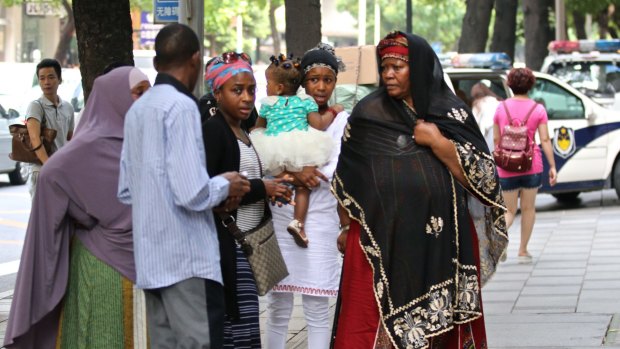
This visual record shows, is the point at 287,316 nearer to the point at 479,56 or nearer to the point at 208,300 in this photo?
the point at 208,300

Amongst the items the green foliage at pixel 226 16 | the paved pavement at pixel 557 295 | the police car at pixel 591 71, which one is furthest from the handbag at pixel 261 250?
the green foliage at pixel 226 16

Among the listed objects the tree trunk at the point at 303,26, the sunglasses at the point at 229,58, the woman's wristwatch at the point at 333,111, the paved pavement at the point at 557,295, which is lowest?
the paved pavement at the point at 557,295

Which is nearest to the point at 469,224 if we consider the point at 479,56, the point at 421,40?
the point at 421,40

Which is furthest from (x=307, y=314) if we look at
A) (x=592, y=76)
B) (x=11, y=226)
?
(x=592, y=76)

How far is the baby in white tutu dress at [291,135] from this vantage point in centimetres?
632

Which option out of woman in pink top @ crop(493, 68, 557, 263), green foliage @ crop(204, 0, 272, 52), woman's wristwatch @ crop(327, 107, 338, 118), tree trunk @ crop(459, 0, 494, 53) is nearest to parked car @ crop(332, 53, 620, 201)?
woman in pink top @ crop(493, 68, 557, 263)

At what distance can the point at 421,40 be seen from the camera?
18.9 feet

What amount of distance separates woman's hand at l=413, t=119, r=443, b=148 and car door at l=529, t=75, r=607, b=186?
34.1ft

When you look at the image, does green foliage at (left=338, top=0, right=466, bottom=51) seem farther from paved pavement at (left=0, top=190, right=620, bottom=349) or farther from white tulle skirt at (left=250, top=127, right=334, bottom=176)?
white tulle skirt at (left=250, top=127, right=334, bottom=176)

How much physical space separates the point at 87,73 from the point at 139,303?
2715mm

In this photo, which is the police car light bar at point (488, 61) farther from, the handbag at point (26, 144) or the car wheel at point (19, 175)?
the handbag at point (26, 144)

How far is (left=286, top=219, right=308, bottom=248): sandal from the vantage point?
6523 millimetres

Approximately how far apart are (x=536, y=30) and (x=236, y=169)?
23.1 m

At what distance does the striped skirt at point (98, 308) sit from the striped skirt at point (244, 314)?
38cm
